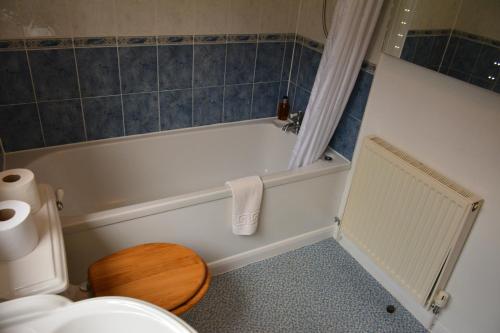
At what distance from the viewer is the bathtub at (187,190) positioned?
177 centimetres

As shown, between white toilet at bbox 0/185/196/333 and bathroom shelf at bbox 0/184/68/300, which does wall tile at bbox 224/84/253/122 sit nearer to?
bathroom shelf at bbox 0/184/68/300

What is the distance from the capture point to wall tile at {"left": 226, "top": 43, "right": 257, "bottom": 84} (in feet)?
7.84

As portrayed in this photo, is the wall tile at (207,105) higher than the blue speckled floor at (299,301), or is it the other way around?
the wall tile at (207,105)

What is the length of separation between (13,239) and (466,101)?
1697 millimetres

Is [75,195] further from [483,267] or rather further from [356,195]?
[483,267]

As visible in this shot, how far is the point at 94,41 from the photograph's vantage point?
199cm

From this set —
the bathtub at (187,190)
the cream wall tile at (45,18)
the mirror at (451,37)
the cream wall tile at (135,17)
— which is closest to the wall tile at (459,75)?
the mirror at (451,37)

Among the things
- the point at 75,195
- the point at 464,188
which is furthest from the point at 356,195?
the point at 75,195

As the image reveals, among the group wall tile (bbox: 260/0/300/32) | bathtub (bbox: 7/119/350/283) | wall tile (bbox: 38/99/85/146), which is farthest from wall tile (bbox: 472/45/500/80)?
wall tile (bbox: 38/99/85/146)

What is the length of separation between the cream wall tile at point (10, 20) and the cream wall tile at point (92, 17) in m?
0.23

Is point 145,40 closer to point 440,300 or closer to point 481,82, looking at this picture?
point 481,82

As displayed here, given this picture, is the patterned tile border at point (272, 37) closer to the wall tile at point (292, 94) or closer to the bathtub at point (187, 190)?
the wall tile at point (292, 94)

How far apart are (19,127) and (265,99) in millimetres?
1471

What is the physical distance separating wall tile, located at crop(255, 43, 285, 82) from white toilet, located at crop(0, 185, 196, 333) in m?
1.80
